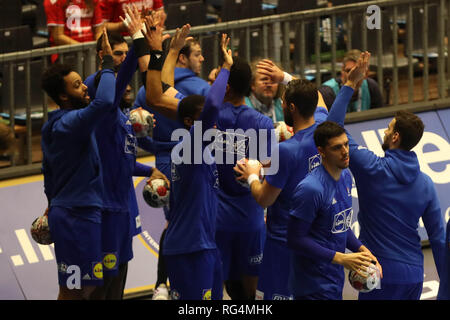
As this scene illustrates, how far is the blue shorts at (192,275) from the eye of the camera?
678 centimetres

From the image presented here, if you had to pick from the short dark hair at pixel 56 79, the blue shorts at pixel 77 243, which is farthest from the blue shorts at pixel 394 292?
the short dark hair at pixel 56 79

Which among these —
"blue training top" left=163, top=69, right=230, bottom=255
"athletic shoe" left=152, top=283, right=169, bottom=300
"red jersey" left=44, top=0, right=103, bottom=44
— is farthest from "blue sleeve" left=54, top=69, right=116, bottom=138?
"red jersey" left=44, top=0, right=103, bottom=44

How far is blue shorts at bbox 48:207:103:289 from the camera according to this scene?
7.12m

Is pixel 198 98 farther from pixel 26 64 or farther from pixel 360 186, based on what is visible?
pixel 26 64

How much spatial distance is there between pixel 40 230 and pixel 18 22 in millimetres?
4664

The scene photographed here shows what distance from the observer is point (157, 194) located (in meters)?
7.52

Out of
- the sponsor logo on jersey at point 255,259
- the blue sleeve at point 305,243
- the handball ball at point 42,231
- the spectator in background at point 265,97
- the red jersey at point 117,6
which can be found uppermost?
the red jersey at point 117,6

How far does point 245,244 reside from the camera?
298 inches

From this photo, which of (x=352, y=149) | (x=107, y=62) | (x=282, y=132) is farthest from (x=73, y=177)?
(x=352, y=149)

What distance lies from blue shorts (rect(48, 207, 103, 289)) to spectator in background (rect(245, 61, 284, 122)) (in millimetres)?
2127

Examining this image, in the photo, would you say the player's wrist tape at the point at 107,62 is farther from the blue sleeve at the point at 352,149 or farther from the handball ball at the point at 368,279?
the handball ball at the point at 368,279

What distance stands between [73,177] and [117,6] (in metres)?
3.92

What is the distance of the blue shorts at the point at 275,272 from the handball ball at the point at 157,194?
0.89 m

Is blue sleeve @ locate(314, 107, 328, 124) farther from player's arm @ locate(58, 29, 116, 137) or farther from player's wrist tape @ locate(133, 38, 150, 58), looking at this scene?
player's arm @ locate(58, 29, 116, 137)
